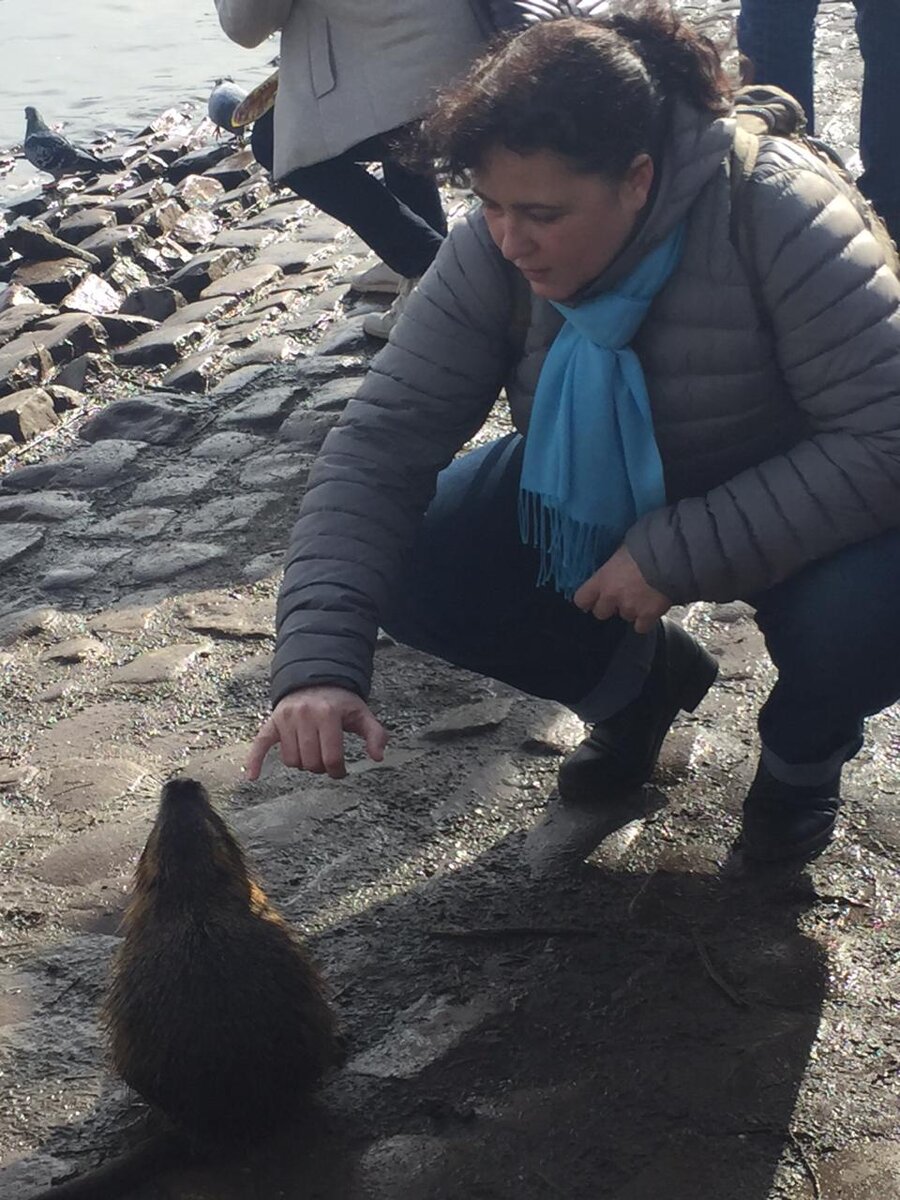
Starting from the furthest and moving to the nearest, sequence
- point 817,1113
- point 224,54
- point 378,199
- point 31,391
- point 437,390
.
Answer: point 224,54 → point 31,391 → point 378,199 → point 437,390 → point 817,1113

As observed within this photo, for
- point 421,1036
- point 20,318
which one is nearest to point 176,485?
point 20,318

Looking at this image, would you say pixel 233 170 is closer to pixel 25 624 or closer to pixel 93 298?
pixel 93 298

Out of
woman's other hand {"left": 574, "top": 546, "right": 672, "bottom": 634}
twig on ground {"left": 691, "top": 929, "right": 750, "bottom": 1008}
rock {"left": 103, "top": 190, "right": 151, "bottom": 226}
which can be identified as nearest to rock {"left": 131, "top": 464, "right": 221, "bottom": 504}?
woman's other hand {"left": 574, "top": 546, "right": 672, "bottom": 634}

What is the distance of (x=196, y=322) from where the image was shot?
7246 millimetres

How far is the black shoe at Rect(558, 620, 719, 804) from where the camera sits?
11.4 feet

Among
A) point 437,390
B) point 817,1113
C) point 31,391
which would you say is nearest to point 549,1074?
point 817,1113

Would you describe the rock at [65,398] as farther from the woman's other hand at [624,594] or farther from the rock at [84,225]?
the woman's other hand at [624,594]

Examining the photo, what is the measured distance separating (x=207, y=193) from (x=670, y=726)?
6826mm

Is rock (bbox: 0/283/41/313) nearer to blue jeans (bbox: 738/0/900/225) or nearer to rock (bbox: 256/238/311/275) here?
rock (bbox: 256/238/311/275)

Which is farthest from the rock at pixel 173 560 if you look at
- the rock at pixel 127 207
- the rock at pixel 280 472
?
the rock at pixel 127 207

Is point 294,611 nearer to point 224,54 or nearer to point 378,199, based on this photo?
point 378,199

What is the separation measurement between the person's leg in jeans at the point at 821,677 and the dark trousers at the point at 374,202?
273 centimetres

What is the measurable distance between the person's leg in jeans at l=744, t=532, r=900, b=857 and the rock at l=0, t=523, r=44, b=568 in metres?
2.89

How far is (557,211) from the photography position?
2.79 m
